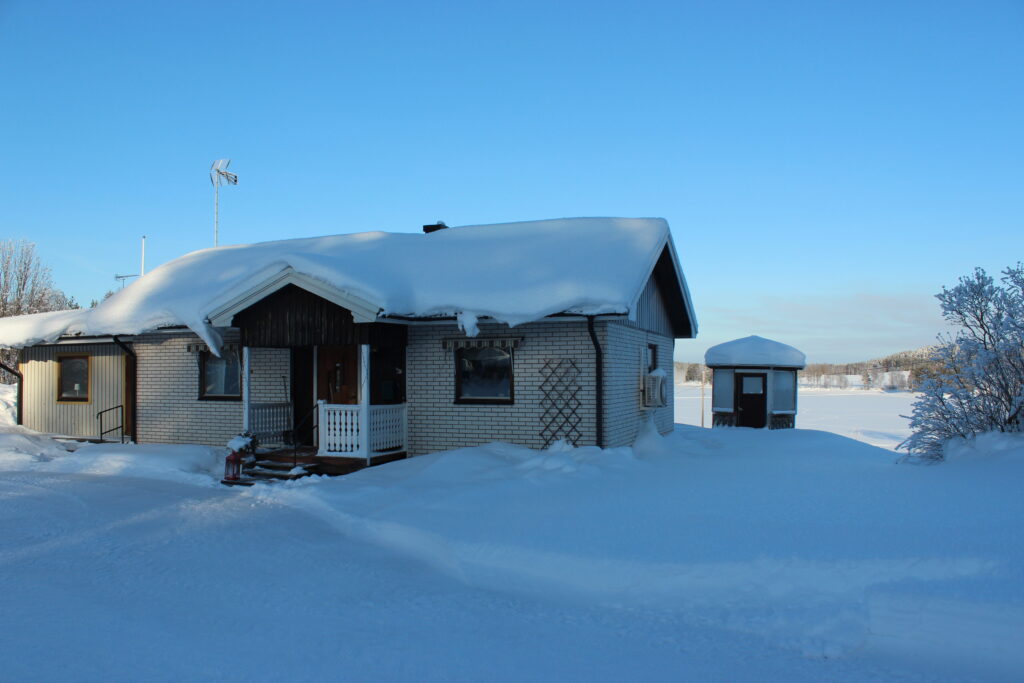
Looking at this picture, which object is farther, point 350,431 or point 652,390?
point 652,390

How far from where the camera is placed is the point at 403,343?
13.1 m

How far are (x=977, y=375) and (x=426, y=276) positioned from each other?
951 centimetres

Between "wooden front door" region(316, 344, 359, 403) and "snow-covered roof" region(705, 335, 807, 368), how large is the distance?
12217mm

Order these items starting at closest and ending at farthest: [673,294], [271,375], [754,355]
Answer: [271,375] < [673,294] < [754,355]

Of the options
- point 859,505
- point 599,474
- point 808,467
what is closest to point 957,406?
point 808,467

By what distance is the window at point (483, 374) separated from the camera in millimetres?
12875

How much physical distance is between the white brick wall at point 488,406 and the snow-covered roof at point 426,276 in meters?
0.79

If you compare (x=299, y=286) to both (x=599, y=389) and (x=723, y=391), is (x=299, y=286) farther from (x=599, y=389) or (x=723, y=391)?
(x=723, y=391)

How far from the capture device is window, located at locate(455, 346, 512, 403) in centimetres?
1288

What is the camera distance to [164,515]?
29.6 ft

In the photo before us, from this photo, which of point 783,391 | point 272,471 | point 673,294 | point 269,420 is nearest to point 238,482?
point 272,471

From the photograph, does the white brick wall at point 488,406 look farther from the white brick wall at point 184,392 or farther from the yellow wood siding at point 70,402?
the yellow wood siding at point 70,402

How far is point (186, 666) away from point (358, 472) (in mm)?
Result: 6804

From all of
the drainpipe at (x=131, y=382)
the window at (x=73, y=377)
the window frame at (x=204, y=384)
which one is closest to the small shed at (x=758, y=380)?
the window frame at (x=204, y=384)
